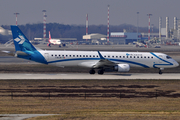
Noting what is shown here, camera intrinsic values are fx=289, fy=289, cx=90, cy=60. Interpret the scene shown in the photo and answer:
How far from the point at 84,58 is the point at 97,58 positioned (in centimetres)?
203

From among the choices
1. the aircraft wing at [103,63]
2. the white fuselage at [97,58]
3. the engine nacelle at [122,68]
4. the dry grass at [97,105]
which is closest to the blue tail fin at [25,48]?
the white fuselage at [97,58]

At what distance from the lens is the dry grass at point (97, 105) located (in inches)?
819

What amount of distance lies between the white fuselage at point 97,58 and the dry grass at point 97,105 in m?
10.5

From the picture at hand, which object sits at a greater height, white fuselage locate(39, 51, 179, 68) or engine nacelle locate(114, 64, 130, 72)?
white fuselage locate(39, 51, 179, 68)

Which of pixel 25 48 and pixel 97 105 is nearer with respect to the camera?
pixel 97 105

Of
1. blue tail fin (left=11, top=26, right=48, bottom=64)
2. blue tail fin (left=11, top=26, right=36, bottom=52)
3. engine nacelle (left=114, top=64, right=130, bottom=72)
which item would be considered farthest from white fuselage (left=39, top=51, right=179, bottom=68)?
blue tail fin (left=11, top=26, right=36, bottom=52)

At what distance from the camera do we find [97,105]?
24.0 metres

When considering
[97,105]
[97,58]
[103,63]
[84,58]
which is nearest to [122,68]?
[103,63]

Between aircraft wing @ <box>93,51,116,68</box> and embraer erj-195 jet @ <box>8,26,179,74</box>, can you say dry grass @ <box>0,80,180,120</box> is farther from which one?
embraer erj-195 jet @ <box>8,26,179,74</box>

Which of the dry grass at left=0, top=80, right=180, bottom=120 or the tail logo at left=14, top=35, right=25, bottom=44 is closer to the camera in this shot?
the dry grass at left=0, top=80, right=180, bottom=120

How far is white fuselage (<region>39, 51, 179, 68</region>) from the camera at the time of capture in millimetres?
44031

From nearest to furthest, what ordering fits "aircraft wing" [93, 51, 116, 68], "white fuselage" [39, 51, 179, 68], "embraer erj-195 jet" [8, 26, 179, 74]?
1. "aircraft wing" [93, 51, 116, 68]
2. "embraer erj-195 jet" [8, 26, 179, 74]
3. "white fuselage" [39, 51, 179, 68]

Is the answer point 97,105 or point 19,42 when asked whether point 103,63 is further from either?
point 97,105

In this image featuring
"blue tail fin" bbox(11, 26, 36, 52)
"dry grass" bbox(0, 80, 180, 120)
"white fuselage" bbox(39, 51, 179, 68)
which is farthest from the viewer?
"white fuselage" bbox(39, 51, 179, 68)
